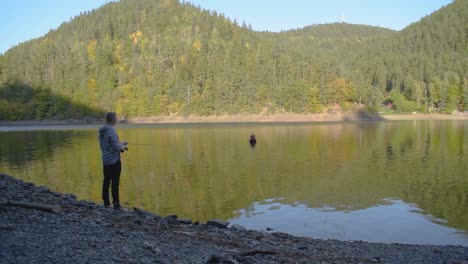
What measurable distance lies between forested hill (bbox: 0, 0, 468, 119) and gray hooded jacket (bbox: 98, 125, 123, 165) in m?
108

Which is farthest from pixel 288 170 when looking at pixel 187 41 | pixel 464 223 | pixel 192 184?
pixel 187 41

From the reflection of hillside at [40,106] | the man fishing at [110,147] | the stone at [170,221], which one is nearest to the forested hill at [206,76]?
the reflection of hillside at [40,106]

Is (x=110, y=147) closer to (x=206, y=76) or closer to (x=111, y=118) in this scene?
(x=111, y=118)

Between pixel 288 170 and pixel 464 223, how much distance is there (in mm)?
14360

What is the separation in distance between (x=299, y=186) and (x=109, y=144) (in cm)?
1380

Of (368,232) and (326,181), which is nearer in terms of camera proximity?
(368,232)

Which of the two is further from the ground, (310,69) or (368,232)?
(310,69)

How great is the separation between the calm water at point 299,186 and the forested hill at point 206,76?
83.4 metres

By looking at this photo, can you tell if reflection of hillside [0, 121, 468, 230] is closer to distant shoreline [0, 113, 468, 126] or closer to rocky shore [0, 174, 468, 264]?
rocky shore [0, 174, 468, 264]

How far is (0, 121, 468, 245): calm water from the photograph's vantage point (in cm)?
1602

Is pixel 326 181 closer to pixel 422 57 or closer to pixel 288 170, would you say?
pixel 288 170

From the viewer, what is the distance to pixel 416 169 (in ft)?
94.2

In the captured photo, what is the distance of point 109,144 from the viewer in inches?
469

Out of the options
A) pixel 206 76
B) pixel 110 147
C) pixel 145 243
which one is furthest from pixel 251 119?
pixel 145 243
